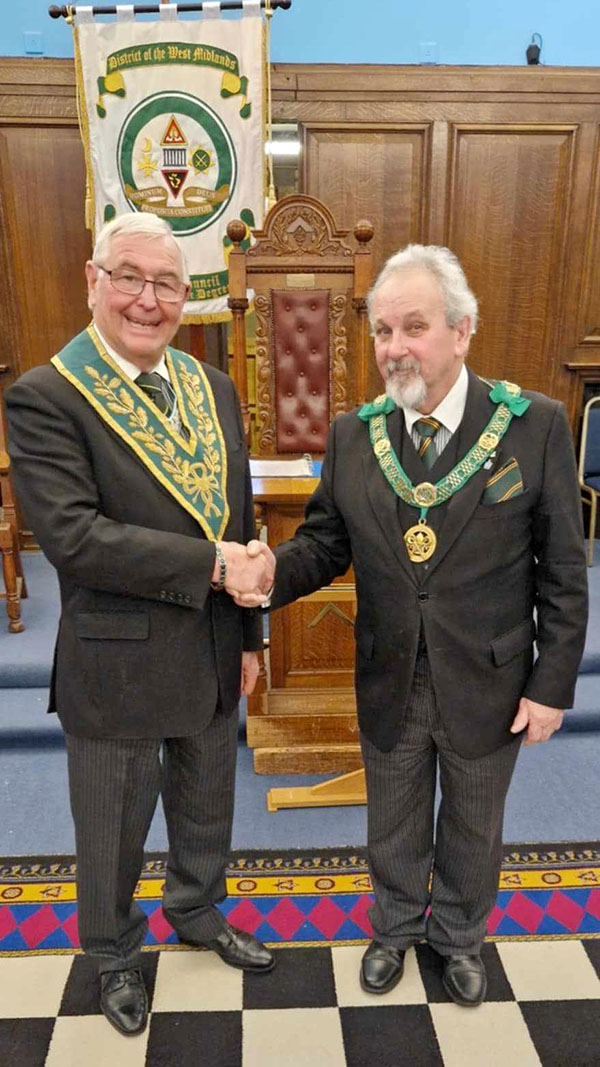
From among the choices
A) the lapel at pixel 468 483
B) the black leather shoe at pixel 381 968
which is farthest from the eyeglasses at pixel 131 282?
the black leather shoe at pixel 381 968

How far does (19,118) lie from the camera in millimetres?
4164

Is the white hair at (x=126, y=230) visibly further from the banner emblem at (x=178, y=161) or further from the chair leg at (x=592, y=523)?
the chair leg at (x=592, y=523)

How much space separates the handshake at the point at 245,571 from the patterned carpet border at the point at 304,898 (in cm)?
109

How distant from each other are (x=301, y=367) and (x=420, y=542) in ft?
6.34

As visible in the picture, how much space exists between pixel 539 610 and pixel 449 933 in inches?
33.6

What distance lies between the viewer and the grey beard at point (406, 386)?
144 cm

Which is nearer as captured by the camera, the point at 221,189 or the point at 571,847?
the point at 571,847

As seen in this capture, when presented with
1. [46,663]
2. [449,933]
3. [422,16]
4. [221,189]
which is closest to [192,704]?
[449,933]

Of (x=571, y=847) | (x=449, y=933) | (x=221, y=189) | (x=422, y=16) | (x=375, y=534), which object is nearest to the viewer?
(x=375, y=534)

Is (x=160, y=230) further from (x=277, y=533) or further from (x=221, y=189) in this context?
(x=221, y=189)

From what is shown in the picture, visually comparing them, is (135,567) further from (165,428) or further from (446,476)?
(446,476)

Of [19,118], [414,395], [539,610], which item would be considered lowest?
[539,610]

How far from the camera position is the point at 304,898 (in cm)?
219

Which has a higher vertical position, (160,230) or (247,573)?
(160,230)
